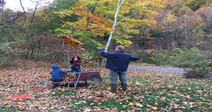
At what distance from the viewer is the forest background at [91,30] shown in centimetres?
1526

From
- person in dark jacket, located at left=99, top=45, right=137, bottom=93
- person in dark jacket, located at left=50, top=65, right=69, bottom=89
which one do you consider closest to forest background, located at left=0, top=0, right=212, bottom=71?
person in dark jacket, located at left=50, top=65, right=69, bottom=89

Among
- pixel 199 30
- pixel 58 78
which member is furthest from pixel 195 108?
pixel 199 30

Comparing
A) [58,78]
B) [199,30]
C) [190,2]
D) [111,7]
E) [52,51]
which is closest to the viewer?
[58,78]

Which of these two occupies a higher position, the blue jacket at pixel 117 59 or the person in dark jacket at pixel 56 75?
the blue jacket at pixel 117 59

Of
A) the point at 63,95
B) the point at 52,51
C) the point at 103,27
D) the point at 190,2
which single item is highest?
the point at 190,2

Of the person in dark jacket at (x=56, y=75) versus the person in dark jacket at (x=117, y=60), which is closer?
the person in dark jacket at (x=117, y=60)

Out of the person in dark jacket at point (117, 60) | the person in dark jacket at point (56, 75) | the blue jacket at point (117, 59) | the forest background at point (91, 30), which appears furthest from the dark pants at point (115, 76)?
the forest background at point (91, 30)

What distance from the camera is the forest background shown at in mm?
15257

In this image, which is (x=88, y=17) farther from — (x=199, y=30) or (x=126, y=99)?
(x=199, y=30)

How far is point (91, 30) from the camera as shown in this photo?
612 inches

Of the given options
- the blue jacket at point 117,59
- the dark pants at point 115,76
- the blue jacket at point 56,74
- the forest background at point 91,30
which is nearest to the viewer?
the blue jacket at point 117,59

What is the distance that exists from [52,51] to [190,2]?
3100cm

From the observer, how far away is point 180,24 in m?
32.2

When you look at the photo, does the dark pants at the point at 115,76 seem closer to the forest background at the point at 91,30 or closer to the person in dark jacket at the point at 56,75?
the person in dark jacket at the point at 56,75
